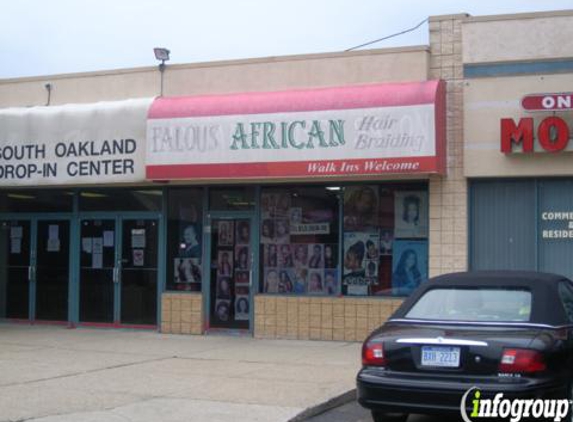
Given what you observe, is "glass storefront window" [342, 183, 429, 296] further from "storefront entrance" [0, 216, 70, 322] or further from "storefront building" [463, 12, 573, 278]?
"storefront entrance" [0, 216, 70, 322]

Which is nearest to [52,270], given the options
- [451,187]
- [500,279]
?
[451,187]

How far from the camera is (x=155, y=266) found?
51.3 feet

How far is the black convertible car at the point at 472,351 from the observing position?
22.0 feet

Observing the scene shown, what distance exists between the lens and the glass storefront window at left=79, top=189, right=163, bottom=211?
15.7 meters

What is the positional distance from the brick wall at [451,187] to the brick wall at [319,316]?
1.16 m

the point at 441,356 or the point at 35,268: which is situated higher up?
the point at 35,268

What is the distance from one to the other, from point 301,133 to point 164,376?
4944 mm

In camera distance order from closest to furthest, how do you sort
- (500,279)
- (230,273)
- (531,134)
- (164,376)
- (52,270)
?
1. (500,279)
2. (164,376)
3. (531,134)
4. (230,273)
5. (52,270)

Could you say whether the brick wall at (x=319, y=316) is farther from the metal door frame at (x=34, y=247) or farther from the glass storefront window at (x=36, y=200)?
the glass storefront window at (x=36, y=200)

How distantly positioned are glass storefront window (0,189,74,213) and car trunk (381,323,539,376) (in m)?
10.7

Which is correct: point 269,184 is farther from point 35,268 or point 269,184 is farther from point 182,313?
point 35,268

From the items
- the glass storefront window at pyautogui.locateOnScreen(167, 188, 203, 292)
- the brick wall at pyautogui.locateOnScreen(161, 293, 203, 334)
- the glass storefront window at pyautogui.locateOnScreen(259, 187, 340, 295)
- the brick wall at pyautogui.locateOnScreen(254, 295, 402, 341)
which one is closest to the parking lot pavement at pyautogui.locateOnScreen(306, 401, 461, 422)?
the brick wall at pyautogui.locateOnScreen(254, 295, 402, 341)

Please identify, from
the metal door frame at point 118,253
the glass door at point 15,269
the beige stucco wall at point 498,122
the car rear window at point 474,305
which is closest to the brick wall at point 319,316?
the metal door frame at point 118,253

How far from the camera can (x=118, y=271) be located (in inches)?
→ 625
